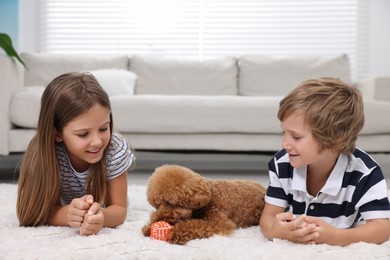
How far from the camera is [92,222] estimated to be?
4.26ft

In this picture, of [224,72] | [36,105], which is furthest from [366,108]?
[36,105]

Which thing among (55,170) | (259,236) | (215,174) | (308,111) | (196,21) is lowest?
(215,174)

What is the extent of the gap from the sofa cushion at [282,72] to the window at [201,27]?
874 millimetres

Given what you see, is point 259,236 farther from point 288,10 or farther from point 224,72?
point 288,10

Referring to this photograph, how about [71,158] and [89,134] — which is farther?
[71,158]

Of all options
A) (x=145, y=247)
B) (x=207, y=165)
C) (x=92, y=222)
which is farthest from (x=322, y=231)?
(x=207, y=165)

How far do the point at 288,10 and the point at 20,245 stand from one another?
387cm

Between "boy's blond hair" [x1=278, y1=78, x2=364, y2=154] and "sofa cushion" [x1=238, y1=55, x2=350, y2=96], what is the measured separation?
236cm

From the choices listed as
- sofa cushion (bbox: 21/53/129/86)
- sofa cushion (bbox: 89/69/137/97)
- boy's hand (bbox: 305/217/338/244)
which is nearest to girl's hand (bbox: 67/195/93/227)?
boy's hand (bbox: 305/217/338/244)

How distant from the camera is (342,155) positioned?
1378 mm

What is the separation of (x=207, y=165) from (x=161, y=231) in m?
2.28

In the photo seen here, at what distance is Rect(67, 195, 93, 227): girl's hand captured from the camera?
4.35ft

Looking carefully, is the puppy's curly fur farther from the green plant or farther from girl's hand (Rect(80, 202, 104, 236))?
the green plant

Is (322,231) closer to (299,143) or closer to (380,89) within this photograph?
(299,143)
